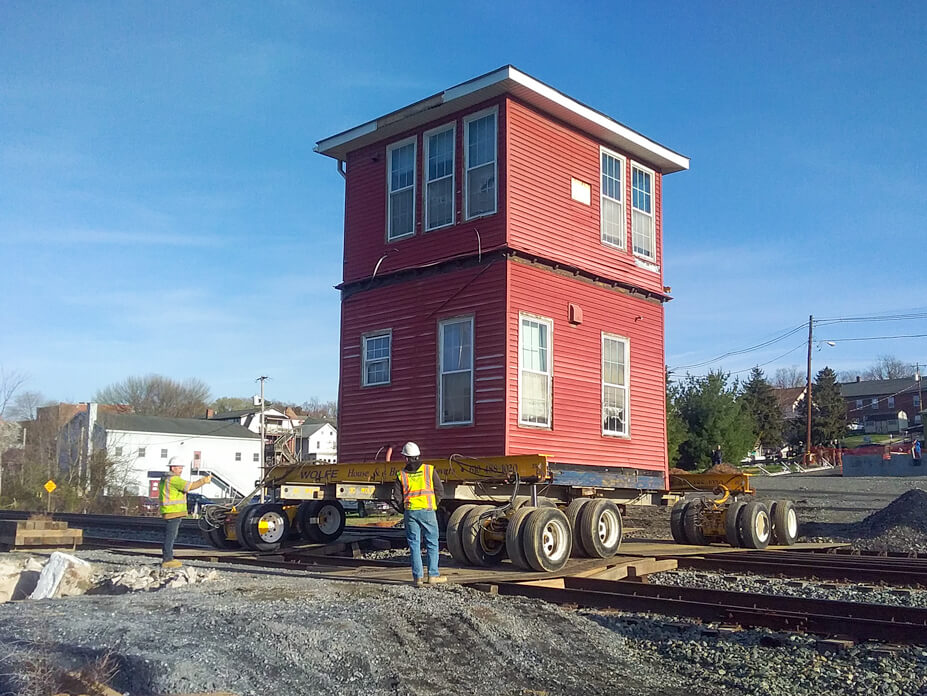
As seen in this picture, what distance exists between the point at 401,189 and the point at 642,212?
206 inches

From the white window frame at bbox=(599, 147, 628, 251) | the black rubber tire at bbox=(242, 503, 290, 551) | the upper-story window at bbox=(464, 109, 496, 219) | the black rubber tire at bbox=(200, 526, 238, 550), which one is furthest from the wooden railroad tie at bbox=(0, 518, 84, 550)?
the white window frame at bbox=(599, 147, 628, 251)

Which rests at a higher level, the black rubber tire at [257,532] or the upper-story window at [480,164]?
the upper-story window at [480,164]

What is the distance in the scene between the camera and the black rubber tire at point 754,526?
1569cm

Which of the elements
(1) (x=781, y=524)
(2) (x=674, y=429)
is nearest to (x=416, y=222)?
(1) (x=781, y=524)

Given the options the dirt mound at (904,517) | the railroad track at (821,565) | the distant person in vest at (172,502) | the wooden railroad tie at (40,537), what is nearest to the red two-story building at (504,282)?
the railroad track at (821,565)

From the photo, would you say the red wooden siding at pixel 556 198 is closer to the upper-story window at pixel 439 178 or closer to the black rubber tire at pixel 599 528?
the upper-story window at pixel 439 178

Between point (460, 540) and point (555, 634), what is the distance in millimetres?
4451

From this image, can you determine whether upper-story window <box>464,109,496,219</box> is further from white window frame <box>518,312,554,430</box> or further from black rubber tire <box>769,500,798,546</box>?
black rubber tire <box>769,500,798,546</box>

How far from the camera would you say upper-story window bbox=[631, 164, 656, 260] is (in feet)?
60.5

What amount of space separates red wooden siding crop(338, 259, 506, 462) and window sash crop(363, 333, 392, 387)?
151 mm

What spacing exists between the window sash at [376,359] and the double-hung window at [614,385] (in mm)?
4269

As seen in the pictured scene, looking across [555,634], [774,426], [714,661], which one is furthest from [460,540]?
[774,426]

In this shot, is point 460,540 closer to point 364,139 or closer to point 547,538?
point 547,538

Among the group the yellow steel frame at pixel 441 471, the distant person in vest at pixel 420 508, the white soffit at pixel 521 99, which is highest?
the white soffit at pixel 521 99
